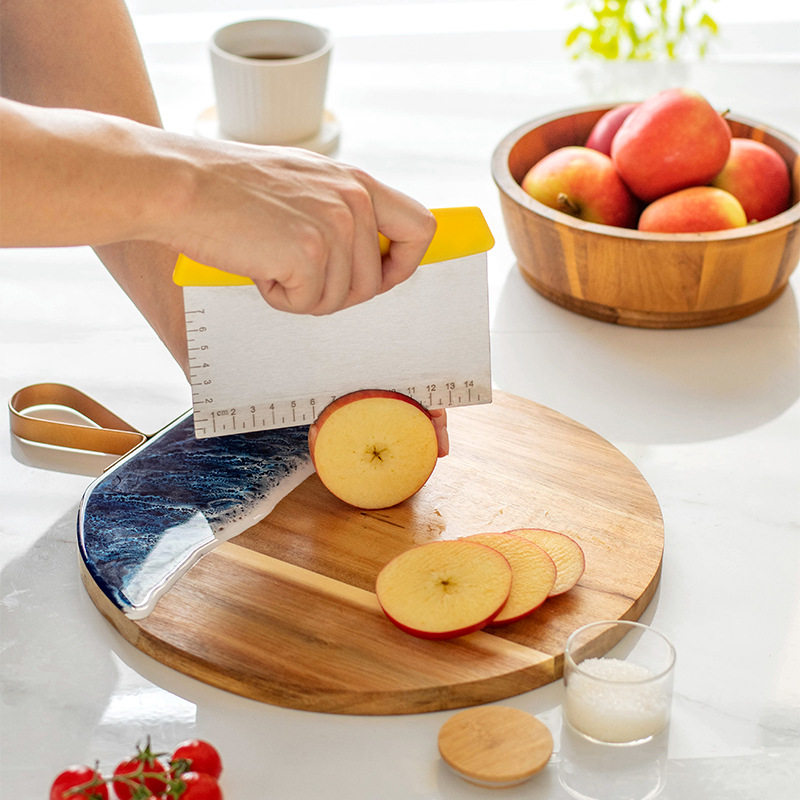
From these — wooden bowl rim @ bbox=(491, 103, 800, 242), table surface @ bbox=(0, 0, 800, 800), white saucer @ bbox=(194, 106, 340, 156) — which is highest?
wooden bowl rim @ bbox=(491, 103, 800, 242)

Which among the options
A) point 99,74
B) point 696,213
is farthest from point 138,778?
point 696,213

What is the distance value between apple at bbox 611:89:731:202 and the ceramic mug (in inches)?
24.0

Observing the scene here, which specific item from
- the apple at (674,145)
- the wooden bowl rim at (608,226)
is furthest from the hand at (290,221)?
the apple at (674,145)

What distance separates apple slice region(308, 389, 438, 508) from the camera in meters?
1.18

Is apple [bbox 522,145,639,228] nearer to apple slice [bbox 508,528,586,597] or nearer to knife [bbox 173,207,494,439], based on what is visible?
knife [bbox 173,207,494,439]

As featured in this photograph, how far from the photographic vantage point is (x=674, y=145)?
151cm

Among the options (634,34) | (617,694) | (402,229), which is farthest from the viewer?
(634,34)

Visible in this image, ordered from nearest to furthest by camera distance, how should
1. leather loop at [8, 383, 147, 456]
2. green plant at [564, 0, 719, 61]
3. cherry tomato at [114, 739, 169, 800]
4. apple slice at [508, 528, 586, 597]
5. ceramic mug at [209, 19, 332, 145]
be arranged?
cherry tomato at [114, 739, 169, 800], apple slice at [508, 528, 586, 597], leather loop at [8, 383, 147, 456], ceramic mug at [209, 19, 332, 145], green plant at [564, 0, 719, 61]

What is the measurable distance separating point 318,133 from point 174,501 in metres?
1.02

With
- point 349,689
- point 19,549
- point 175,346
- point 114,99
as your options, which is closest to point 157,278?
point 175,346

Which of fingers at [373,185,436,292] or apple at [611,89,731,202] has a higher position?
fingers at [373,185,436,292]

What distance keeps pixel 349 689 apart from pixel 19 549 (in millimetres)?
417

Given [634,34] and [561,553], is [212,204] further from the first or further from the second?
[634,34]

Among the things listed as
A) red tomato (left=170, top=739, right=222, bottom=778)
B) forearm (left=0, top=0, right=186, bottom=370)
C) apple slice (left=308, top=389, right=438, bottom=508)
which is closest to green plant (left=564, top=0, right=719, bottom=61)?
forearm (left=0, top=0, right=186, bottom=370)
